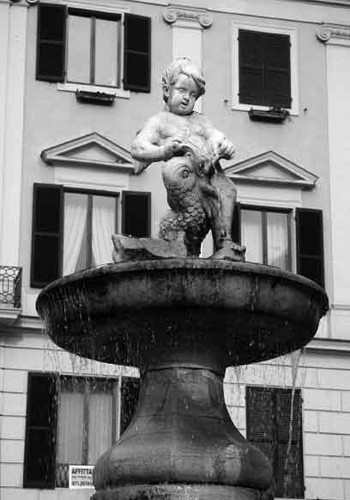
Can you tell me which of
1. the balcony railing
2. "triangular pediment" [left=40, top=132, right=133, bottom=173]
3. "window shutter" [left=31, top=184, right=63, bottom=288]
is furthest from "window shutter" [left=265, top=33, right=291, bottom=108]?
the balcony railing

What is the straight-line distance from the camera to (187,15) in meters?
26.1

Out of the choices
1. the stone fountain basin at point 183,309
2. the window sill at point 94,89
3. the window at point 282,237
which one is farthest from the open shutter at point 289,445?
the stone fountain basin at point 183,309

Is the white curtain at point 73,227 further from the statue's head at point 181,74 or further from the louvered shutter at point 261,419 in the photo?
the statue's head at point 181,74

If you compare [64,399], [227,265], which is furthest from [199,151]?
[64,399]

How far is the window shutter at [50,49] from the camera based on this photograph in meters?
24.9

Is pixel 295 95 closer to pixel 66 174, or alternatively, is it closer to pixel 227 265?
pixel 66 174

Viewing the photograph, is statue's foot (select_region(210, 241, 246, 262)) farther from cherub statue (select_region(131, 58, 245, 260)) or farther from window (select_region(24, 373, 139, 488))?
window (select_region(24, 373, 139, 488))

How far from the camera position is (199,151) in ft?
38.3

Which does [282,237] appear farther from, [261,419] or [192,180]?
[192,180]

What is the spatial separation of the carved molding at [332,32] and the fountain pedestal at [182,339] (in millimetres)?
15951

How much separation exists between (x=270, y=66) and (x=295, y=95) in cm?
75

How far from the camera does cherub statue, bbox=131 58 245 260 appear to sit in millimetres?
11562

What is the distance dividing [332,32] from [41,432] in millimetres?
10144

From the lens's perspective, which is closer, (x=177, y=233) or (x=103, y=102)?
(x=177, y=233)
